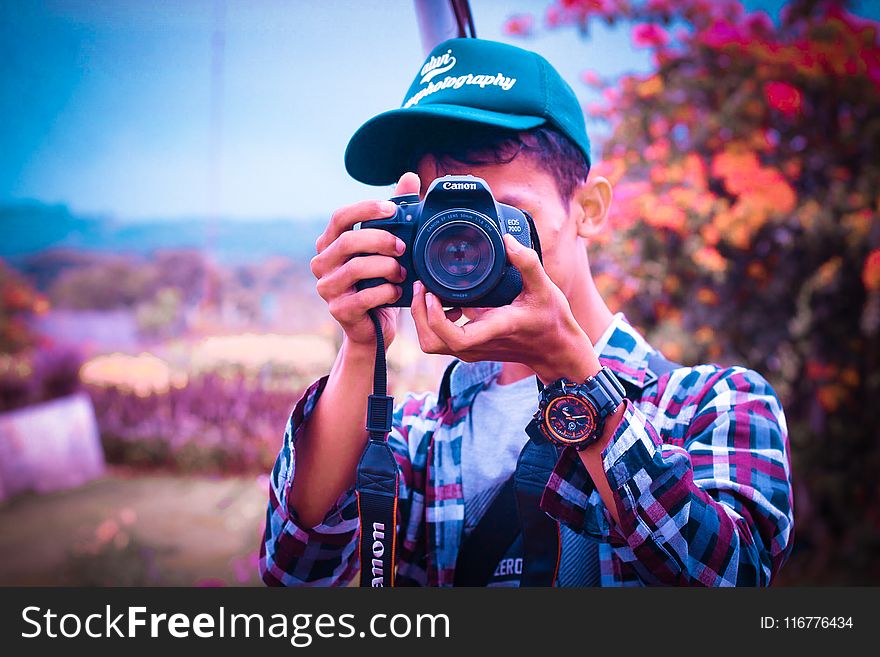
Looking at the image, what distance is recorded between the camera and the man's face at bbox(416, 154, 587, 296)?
1.05 metres

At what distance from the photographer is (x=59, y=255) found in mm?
3199

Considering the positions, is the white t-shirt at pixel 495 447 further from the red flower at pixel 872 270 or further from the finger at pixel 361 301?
the red flower at pixel 872 270

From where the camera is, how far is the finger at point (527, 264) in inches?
32.9

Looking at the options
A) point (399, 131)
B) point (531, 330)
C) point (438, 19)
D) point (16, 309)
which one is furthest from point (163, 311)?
point (531, 330)

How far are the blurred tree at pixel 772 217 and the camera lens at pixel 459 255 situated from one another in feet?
5.42

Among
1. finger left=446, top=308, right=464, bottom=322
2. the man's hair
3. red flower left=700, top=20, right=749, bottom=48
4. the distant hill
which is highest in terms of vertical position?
red flower left=700, top=20, right=749, bottom=48

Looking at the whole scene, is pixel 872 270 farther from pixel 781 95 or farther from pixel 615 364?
pixel 615 364

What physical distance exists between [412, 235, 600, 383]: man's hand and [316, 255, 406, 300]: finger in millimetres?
107

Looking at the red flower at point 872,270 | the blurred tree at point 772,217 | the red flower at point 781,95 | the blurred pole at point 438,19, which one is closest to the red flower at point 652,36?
the blurred tree at point 772,217

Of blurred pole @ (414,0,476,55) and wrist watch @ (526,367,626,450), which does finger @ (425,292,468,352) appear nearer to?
wrist watch @ (526,367,626,450)

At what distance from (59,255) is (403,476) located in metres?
2.81

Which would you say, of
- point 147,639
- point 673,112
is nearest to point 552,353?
point 147,639

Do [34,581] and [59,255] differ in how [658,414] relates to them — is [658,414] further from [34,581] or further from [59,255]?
[59,255]

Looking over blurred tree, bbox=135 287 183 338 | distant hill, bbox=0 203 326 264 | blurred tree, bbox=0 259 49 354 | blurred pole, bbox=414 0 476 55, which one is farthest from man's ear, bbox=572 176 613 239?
blurred tree, bbox=0 259 49 354
